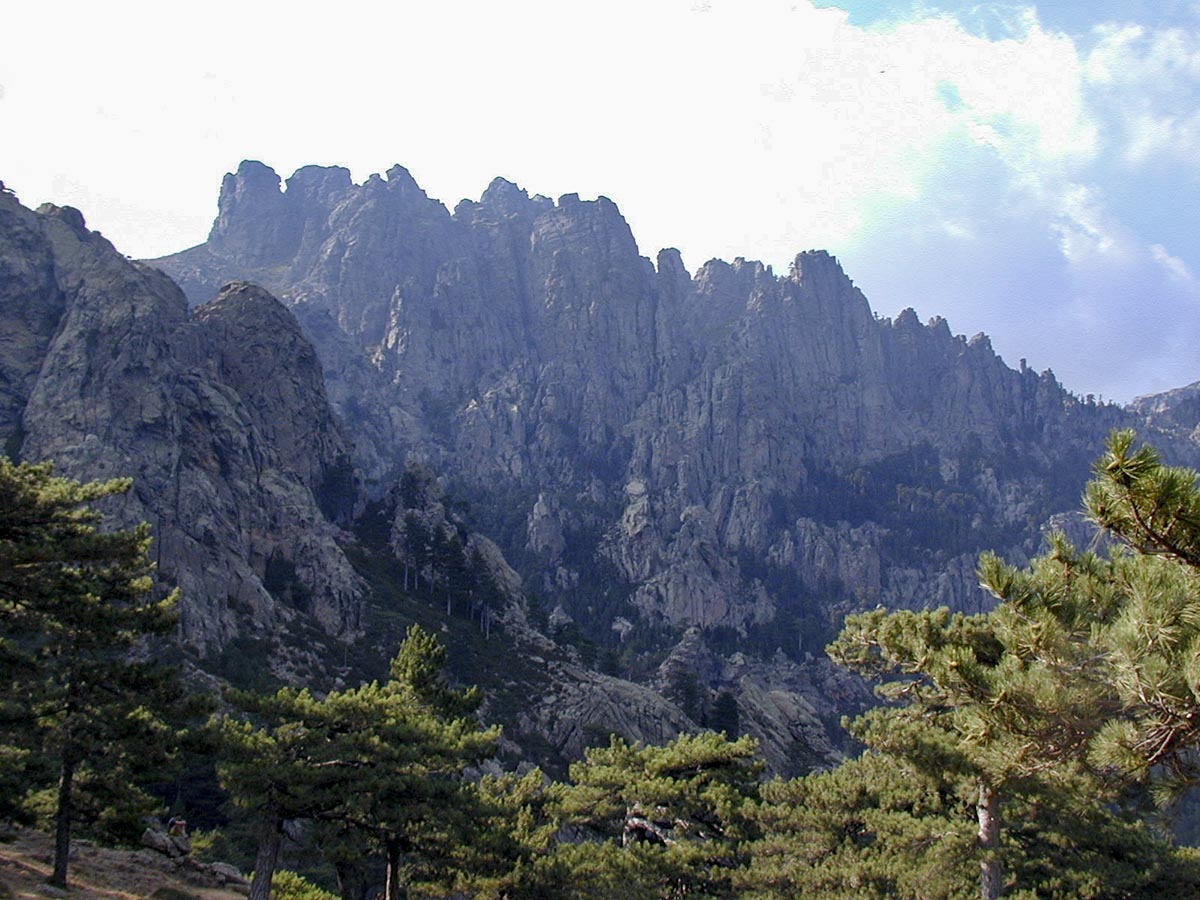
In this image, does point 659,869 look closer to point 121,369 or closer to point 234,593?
point 234,593

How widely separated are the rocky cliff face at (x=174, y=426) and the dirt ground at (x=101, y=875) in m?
31.6

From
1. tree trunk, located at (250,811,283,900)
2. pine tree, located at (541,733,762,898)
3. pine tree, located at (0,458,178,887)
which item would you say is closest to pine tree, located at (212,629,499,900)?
tree trunk, located at (250,811,283,900)

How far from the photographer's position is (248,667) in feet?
189

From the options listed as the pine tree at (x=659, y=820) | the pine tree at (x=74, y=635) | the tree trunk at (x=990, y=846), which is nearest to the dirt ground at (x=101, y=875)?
the pine tree at (x=74, y=635)

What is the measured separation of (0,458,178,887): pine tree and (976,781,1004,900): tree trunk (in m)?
20.7

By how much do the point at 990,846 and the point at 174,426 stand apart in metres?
72.9

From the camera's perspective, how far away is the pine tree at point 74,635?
19.6 metres

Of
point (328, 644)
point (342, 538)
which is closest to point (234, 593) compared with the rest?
point (328, 644)

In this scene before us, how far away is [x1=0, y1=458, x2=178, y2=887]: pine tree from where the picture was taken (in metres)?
19.6

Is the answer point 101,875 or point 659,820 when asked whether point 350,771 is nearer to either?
point 101,875

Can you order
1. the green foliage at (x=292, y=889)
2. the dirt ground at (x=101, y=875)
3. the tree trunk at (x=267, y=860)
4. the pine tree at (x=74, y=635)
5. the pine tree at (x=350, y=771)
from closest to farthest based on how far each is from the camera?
1. the pine tree at (x=74, y=635)
2. the dirt ground at (x=101, y=875)
3. the pine tree at (x=350, y=771)
4. the tree trunk at (x=267, y=860)
5. the green foliage at (x=292, y=889)

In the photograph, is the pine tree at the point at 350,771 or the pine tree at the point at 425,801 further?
the pine tree at the point at 425,801

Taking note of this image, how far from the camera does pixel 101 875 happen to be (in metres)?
24.5

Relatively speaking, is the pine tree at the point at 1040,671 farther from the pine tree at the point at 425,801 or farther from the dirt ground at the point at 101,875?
the dirt ground at the point at 101,875
